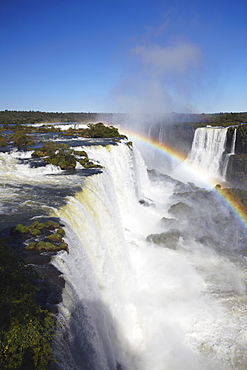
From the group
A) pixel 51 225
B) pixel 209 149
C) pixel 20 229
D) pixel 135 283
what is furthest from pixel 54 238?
pixel 209 149

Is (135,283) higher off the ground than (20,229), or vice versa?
(20,229)

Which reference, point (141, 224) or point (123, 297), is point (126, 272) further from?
point (141, 224)

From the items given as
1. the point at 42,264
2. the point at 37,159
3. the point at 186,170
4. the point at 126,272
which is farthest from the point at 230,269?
the point at 186,170

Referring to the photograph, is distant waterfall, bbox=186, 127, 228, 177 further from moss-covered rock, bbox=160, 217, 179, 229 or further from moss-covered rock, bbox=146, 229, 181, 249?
moss-covered rock, bbox=146, 229, 181, 249

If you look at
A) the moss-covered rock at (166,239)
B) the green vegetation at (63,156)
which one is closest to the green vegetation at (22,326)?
the moss-covered rock at (166,239)

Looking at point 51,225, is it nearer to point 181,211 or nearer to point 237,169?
point 181,211

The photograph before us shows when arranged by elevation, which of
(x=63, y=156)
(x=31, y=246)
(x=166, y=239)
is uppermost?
(x=63, y=156)

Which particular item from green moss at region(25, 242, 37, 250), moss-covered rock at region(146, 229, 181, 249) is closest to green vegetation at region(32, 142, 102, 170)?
moss-covered rock at region(146, 229, 181, 249)
